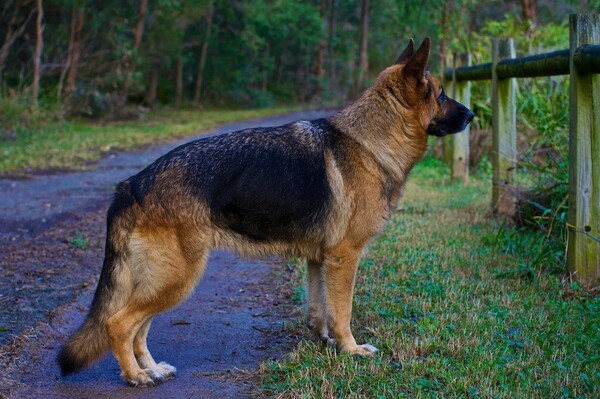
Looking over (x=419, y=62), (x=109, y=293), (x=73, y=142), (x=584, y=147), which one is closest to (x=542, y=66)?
(x=584, y=147)

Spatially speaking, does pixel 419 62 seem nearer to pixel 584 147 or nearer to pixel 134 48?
pixel 584 147

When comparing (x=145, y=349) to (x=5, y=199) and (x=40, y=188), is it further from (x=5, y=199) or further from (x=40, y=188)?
(x=40, y=188)

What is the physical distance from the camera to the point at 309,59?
2013 inches

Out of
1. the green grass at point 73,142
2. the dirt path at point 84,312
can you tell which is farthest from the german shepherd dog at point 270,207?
the green grass at point 73,142

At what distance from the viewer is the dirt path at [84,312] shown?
176 inches

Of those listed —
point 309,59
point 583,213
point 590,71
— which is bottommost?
point 583,213

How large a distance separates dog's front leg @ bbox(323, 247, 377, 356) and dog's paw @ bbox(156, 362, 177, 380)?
1085mm

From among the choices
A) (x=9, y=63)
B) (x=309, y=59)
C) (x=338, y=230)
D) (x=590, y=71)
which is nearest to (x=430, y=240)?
(x=590, y=71)

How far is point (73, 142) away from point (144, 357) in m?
14.6

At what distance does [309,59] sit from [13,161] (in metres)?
38.3

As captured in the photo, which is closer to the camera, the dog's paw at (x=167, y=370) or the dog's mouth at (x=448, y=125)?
the dog's paw at (x=167, y=370)

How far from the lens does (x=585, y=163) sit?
5.86 m

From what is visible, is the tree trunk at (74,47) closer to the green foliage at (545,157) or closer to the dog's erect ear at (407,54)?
the green foliage at (545,157)

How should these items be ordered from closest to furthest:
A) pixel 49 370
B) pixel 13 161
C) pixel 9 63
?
pixel 49 370 < pixel 13 161 < pixel 9 63
